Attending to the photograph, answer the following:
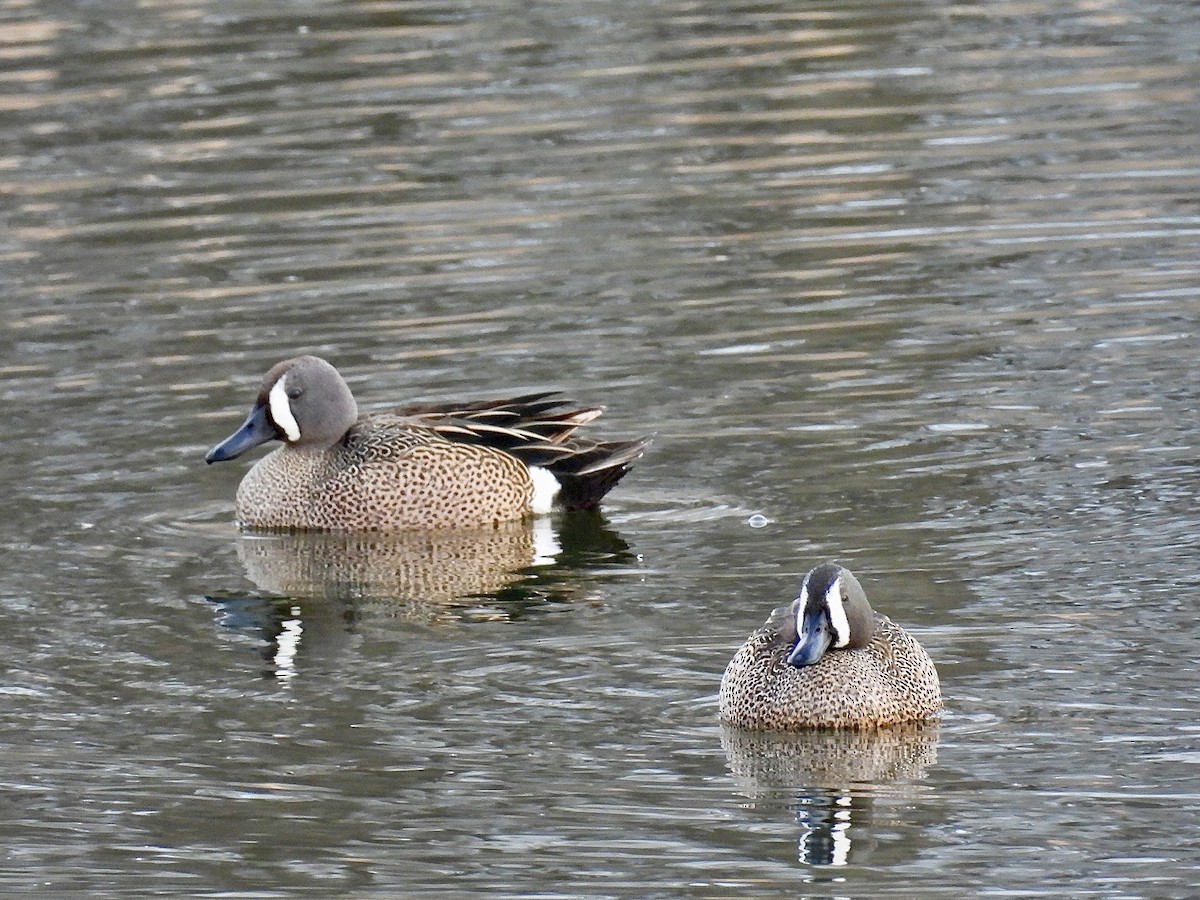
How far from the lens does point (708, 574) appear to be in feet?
35.6

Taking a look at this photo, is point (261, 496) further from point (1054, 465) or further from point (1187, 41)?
point (1187, 41)

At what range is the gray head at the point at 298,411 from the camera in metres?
12.6

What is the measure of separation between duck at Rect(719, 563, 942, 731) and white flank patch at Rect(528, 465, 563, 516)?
3338mm

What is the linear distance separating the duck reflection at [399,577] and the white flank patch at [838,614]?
69.1 inches

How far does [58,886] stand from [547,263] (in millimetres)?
8241

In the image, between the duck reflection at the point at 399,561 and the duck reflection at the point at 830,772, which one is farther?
the duck reflection at the point at 399,561

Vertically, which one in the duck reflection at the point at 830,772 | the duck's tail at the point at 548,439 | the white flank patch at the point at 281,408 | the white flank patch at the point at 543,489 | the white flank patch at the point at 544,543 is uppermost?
the white flank patch at the point at 281,408

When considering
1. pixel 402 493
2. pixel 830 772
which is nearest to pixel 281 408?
pixel 402 493

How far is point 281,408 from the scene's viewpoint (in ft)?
41.4

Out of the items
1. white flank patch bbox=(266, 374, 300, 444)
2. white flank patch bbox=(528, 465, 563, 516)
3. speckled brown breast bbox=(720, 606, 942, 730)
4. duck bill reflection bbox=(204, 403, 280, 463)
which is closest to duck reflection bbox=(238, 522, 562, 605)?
white flank patch bbox=(528, 465, 563, 516)

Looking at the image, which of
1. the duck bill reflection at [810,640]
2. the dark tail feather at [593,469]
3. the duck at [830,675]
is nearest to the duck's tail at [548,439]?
the dark tail feather at [593,469]

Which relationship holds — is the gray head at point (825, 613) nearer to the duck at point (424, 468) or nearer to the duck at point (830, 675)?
the duck at point (830, 675)

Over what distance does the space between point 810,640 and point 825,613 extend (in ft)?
0.38

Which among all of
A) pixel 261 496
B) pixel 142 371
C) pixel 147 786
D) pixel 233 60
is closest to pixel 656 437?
pixel 261 496
